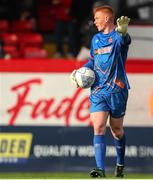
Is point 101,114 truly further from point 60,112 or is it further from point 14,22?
point 14,22

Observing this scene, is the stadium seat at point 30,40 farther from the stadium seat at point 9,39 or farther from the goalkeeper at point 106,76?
the goalkeeper at point 106,76

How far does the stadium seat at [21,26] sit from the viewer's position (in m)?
15.3

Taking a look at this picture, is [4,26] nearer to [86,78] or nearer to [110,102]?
[86,78]

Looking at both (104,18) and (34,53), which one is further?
(34,53)

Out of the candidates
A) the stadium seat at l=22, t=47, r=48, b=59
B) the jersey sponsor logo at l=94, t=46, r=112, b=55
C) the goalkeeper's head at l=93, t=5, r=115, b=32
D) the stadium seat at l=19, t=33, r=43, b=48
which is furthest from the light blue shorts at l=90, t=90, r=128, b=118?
the stadium seat at l=19, t=33, r=43, b=48

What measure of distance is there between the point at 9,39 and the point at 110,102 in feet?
16.8

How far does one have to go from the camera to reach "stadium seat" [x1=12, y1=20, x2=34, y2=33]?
15312 millimetres

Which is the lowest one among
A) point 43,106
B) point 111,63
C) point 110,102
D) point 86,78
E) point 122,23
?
point 43,106

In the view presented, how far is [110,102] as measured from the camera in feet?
32.6

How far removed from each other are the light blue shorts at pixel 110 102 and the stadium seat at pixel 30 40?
478cm

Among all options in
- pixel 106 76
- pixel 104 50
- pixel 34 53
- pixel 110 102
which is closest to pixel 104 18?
pixel 104 50

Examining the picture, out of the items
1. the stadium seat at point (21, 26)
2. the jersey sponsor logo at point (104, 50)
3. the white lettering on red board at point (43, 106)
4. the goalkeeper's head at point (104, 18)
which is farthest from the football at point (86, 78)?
the stadium seat at point (21, 26)

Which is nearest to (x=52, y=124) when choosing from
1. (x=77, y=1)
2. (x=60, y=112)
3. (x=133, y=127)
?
(x=60, y=112)

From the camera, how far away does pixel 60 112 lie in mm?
12680
